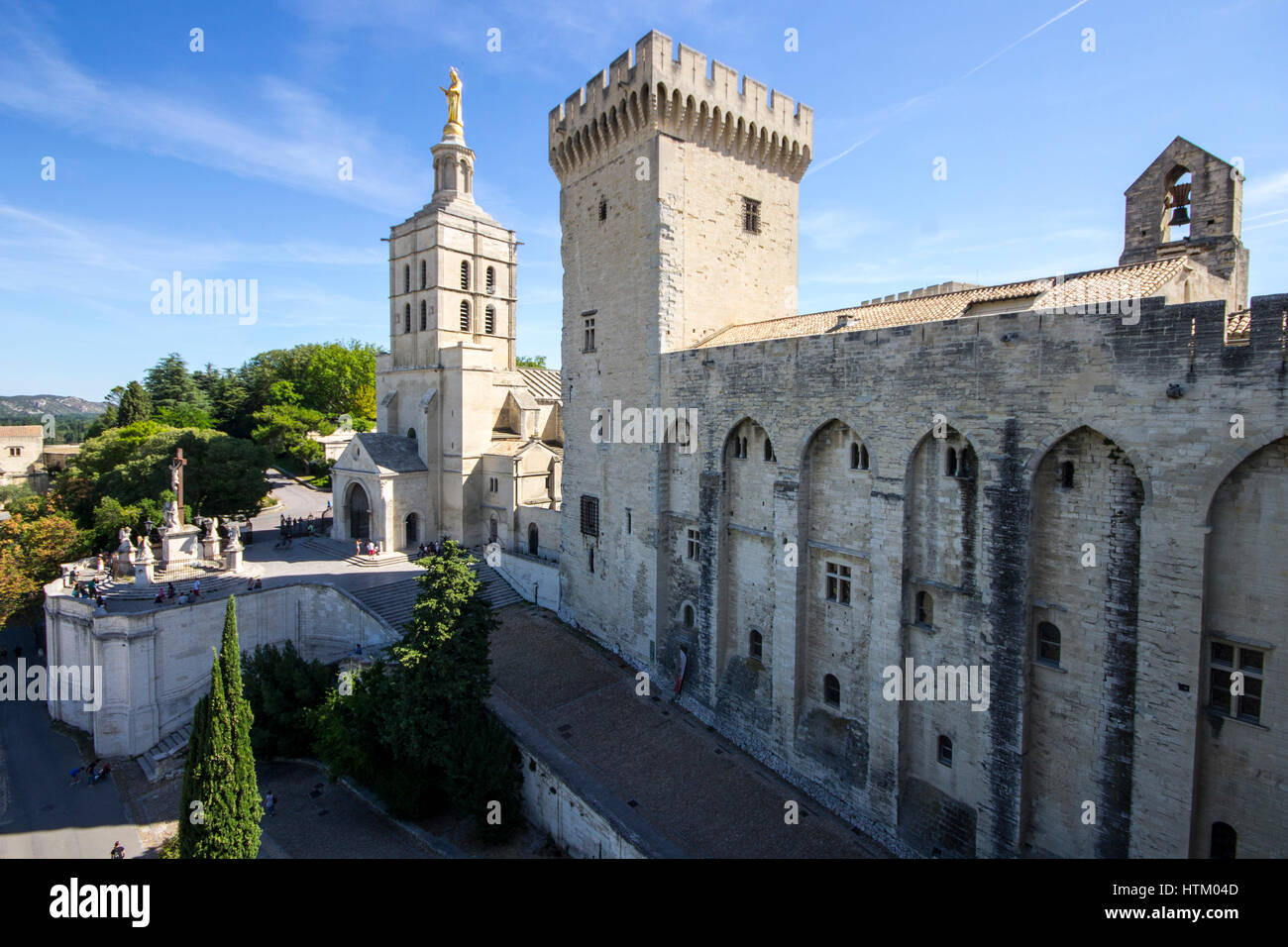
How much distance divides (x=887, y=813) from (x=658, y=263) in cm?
1787

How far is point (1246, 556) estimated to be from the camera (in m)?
11.8

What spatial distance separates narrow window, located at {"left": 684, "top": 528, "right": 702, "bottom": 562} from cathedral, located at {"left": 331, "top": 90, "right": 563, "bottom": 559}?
1067 cm

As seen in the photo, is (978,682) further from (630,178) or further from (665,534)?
(630,178)

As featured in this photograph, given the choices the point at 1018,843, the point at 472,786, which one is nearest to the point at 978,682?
the point at 1018,843

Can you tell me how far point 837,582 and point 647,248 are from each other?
1319 cm

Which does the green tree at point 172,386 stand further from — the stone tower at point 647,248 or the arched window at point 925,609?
the arched window at point 925,609

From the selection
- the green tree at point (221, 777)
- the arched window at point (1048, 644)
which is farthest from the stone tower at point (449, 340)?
the arched window at point (1048, 644)

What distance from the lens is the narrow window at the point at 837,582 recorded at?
1855 cm

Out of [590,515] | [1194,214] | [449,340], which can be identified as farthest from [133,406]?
[1194,214]

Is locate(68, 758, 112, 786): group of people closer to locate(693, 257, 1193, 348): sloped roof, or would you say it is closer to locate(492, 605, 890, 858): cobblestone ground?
locate(492, 605, 890, 858): cobblestone ground

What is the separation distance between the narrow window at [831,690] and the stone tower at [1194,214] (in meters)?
12.8

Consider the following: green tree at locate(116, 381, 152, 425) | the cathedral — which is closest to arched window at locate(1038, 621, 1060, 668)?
the cathedral

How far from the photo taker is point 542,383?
42.5 meters

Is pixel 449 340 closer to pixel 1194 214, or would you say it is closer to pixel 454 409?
pixel 454 409
